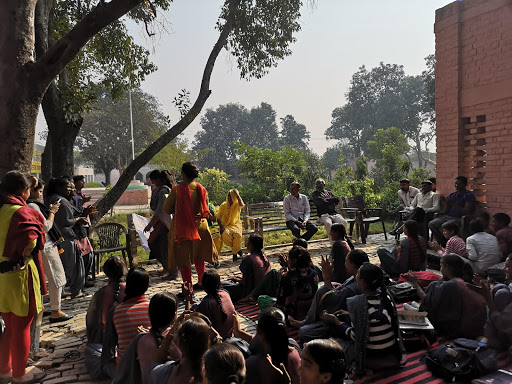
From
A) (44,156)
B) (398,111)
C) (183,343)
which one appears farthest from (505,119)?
(398,111)

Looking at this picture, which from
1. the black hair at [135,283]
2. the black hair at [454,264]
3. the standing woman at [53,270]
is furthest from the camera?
the standing woman at [53,270]

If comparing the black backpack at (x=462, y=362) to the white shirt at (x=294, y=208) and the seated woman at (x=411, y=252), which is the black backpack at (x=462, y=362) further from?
the white shirt at (x=294, y=208)

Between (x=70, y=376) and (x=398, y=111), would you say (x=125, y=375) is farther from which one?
(x=398, y=111)

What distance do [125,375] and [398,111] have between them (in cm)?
5420

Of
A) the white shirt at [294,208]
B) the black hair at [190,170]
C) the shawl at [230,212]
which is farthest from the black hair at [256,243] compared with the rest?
the white shirt at [294,208]

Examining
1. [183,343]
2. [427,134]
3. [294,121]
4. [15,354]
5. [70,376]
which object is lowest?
[70,376]

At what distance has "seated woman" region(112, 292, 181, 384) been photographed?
8.55 ft

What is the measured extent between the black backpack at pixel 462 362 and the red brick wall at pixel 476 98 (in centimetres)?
406

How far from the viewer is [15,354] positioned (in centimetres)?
338

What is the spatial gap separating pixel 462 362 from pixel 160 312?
243cm

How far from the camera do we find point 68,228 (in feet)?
18.2

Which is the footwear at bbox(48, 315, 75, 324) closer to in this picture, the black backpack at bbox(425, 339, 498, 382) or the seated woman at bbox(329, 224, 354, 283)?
the seated woman at bbox(329, 224, 354, 283)

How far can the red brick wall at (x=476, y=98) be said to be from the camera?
6.61 m

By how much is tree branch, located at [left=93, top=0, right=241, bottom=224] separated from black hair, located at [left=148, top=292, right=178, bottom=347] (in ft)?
18.3
